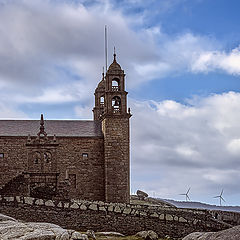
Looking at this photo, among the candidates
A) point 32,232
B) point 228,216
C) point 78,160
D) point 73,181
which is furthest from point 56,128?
point 32,232

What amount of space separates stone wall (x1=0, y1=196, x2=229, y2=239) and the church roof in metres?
22.1

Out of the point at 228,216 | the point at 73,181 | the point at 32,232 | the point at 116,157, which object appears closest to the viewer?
the point at 32,232

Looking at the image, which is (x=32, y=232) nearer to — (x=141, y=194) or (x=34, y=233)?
(x=34, y=233)

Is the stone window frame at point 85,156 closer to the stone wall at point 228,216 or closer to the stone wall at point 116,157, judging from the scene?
the stone wall at point 116,157

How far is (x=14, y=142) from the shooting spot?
51.6 meters

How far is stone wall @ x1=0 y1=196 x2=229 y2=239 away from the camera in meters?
29.8

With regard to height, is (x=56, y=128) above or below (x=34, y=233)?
above

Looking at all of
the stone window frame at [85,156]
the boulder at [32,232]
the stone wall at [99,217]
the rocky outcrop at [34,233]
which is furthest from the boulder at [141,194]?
the boulder at [32,232]

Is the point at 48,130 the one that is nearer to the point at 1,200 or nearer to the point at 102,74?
the point at 102,74

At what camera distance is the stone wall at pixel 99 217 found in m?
29.8

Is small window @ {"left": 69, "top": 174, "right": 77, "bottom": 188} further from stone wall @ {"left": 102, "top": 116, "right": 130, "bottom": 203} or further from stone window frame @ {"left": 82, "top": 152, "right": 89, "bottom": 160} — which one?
stone wall @ {"left": 102, "top": 116, "right": 130, "bottom": 203}

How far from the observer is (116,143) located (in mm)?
52250

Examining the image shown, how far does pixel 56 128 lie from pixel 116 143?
22.4ft

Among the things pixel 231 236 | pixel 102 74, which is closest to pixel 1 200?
pixel 231 236
